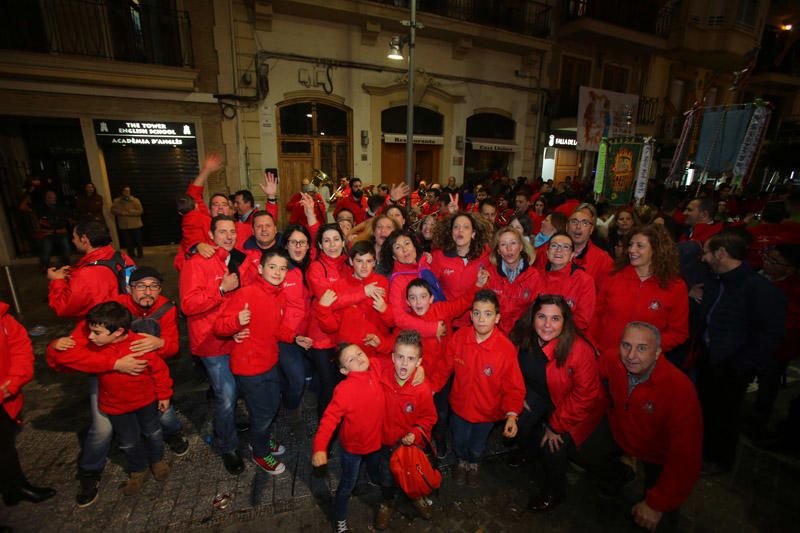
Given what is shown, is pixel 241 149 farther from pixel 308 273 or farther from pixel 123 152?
pixel 308 273

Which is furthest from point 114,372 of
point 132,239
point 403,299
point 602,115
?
point 602,115

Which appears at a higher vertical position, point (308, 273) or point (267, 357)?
point (308, 273)

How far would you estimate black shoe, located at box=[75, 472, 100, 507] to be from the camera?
2.97m

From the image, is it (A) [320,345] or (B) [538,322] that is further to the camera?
(A) [320,345]

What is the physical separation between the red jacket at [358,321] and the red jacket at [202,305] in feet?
2.83

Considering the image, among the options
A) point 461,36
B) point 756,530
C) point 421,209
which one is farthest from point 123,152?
point 756,530

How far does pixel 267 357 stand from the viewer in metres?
3.16

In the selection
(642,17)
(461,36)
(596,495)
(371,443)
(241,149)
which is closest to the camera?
(371,443)

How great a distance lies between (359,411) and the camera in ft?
8.90

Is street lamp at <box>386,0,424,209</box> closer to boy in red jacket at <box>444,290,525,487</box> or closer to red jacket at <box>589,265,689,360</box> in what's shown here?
red jacket at <box>589,265,689,360</box>

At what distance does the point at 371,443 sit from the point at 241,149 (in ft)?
33.4

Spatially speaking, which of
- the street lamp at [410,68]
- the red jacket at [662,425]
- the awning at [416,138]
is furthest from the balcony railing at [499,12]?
the red jacket at [662,425]

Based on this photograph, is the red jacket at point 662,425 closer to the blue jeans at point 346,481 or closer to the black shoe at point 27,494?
the blue jeans at point 346,481

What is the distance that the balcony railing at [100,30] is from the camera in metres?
8.57
